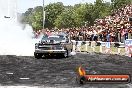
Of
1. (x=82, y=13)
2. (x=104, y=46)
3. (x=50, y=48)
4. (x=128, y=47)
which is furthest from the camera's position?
(x=82, y=13)

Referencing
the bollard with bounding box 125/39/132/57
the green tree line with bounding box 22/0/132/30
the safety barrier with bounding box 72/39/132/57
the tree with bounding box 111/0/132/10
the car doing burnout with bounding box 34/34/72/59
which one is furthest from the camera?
the green tree line with bounding box 22/0/132/30

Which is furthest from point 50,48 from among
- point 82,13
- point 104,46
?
point 82,13

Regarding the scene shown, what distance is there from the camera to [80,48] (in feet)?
129

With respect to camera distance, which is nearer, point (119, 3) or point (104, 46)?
point (104, 46)

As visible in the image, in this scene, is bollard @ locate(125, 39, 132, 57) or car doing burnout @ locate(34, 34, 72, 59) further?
bollard @ locate(125, 39, 132, 57)

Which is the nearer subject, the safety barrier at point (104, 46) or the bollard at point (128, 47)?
the bollard at point (128, 47)

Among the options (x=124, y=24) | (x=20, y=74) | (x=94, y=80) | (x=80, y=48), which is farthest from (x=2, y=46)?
(x=94, y=80)

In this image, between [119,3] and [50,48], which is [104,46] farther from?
[119,3]

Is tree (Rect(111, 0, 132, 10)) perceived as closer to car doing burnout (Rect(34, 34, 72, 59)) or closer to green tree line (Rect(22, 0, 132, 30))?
green tree line (Rect(22, 0, 132, 30))

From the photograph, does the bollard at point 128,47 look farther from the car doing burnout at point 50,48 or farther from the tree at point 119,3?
the tree at point 119,3

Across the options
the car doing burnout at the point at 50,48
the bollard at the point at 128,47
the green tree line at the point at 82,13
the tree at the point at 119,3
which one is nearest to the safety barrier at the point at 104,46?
the bollard at the point at 128,47

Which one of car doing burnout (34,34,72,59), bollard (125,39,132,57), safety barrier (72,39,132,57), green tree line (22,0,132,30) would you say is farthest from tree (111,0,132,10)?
car doing burnout (34,34,72,59)

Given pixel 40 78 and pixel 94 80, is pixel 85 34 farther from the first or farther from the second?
pixel 94 80

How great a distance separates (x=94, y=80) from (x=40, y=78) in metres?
7.73
